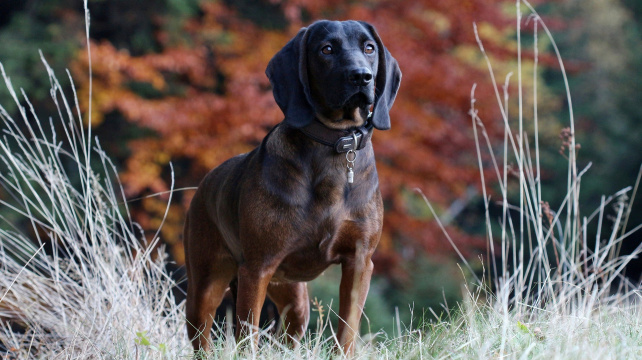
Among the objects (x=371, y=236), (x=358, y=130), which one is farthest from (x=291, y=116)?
(x=371, y=236)

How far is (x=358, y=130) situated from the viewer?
3031mm

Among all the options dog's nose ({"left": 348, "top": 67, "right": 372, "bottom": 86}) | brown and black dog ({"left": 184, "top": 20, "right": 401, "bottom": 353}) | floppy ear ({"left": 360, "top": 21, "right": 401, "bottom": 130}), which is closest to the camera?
dog's nose ({"left": 348, "top": 67, "right": 372, "bottom": 86})

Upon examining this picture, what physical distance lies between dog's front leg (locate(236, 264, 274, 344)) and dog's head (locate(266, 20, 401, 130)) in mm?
599

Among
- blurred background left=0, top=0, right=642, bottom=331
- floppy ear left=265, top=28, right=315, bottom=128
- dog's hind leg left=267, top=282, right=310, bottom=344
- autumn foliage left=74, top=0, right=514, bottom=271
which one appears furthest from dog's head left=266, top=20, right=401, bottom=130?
autumn foliage left=74, top=0, right=514, bottom=271

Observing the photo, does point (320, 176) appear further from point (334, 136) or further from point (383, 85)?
point (383, 85)

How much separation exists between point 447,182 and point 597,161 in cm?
695

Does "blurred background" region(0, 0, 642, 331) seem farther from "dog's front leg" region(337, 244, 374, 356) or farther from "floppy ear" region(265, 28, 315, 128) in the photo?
"floppy ear" region(265, 28, 315, 128)

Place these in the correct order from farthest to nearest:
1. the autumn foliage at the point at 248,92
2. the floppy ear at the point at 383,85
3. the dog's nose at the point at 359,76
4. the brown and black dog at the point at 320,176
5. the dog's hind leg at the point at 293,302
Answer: the autumn foliage at the point at 248,92
the dog's hind leg at the point at 293,302
the floppy ear at the point at 383,85
the brown and black dog at the point at 320,176
the dog's nose at the point at 359,76

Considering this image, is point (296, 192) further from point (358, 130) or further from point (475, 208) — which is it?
point (475, 208)

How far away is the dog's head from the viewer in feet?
9.53

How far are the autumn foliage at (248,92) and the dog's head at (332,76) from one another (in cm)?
475

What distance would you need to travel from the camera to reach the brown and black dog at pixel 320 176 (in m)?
2.92

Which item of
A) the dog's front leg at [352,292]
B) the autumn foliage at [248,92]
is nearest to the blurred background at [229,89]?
the autumn foliage at [248,92]

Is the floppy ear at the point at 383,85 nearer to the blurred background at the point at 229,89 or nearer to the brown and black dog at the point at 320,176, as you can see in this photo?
the brown and black dog at the point at 320,176
